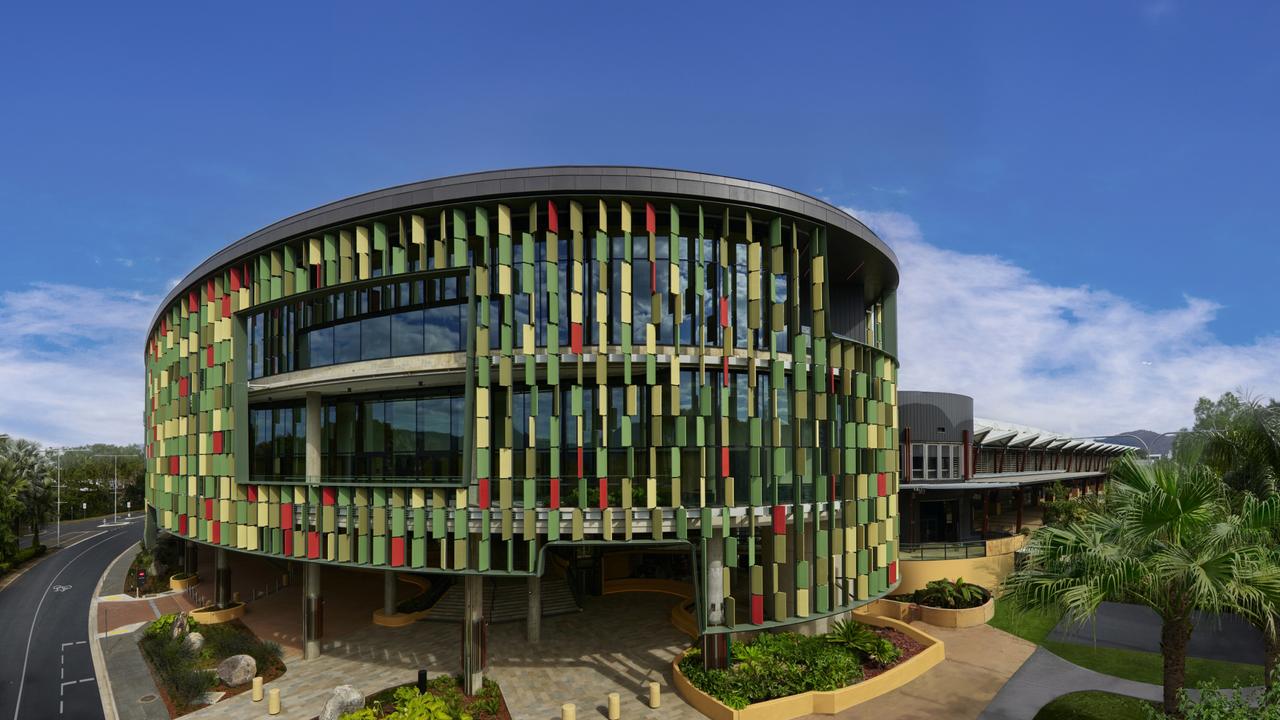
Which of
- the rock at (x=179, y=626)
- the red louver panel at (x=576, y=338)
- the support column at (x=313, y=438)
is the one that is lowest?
the rock at (x=179, y=626)

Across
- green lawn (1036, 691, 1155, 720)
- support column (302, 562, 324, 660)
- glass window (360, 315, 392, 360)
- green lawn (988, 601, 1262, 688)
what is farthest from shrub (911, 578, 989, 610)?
support column (302, 562, 324, 660)

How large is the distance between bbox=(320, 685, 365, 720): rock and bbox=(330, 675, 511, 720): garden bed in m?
0.56

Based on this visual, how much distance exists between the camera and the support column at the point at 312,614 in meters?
28.3

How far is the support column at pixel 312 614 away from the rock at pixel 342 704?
782cm

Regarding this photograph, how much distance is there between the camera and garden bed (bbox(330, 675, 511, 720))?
61.7ft

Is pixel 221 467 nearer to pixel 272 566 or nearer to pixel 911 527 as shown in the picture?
pixel 272 566

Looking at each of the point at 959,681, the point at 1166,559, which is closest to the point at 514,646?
the point at 959,681

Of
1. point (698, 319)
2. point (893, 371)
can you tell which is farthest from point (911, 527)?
point (698, 319)

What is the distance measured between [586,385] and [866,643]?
1428cm

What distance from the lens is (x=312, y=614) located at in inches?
1126

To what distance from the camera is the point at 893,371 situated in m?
31.3

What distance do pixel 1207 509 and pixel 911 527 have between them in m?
31.4

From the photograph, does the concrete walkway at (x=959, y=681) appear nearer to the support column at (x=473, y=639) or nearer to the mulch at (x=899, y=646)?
the mulch at (x=899, y=646)

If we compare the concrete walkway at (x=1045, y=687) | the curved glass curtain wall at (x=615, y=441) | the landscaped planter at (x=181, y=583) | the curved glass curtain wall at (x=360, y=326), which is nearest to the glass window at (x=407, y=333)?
the curved glass curtain wall at (x=360, y=326)
